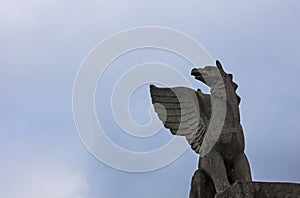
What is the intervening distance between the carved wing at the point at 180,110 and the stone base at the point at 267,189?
1.85 m

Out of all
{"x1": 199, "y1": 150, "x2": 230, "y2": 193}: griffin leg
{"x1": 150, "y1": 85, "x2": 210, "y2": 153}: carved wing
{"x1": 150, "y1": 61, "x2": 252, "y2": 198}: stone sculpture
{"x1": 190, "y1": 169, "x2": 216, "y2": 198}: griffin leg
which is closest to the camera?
{"x1": 199, "y1": 150, "x2": 230, "y2": 193}: griffin leg

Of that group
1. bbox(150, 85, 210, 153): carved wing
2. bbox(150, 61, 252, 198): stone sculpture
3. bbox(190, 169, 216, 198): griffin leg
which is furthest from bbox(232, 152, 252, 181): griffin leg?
bbox(150, 85, 210, 153): carved wing

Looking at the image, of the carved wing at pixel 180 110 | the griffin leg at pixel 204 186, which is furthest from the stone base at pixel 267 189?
the carved wing at pixel 180 110

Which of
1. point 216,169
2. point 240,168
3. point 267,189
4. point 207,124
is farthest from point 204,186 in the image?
point 267,189

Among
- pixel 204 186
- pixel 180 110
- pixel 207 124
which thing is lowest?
pixel 204 186

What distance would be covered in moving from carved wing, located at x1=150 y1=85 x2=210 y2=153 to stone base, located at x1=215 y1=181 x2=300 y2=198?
6.06 ft

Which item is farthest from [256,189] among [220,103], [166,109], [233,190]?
[166,109]

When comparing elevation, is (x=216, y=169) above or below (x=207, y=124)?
below

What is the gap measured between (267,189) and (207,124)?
1858 millimetres

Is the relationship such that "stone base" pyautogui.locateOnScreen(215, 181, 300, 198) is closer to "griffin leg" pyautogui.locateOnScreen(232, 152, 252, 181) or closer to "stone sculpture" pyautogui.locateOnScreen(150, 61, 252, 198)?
"stone sculpture" pyautogui.locateOnScreen(150, 61, 252, 198)

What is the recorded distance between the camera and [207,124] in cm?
813

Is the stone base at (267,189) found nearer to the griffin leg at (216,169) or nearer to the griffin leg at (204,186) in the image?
the griffin leg at (216,169)

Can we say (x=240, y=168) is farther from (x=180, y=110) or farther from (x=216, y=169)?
(x=180, y=110)

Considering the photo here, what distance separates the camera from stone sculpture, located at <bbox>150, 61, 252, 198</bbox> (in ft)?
25.8
